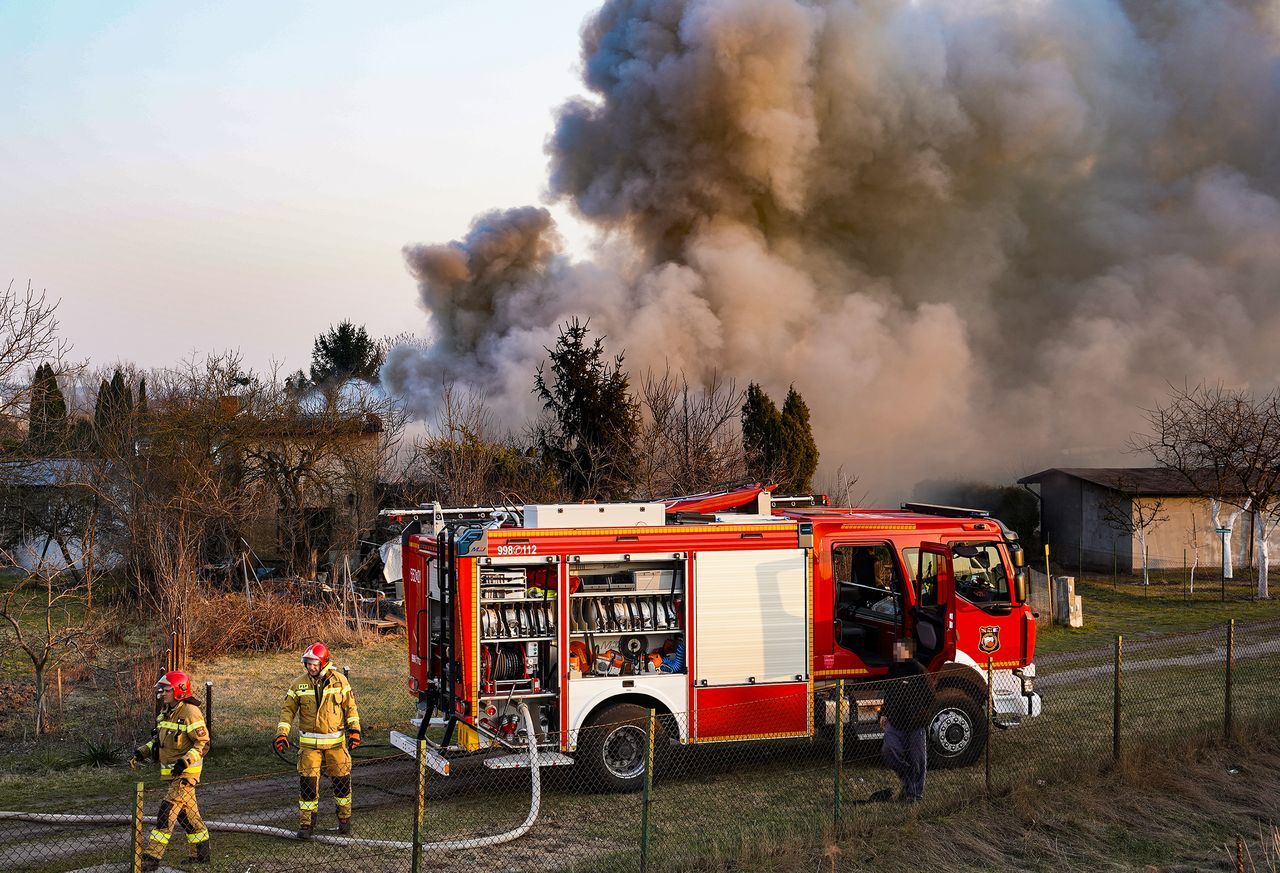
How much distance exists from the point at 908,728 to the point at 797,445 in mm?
22581

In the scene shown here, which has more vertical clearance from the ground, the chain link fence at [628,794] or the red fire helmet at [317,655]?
the red fire helmet at [317,655]

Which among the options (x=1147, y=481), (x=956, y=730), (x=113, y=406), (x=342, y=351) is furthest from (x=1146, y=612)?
(x=342, y=351)

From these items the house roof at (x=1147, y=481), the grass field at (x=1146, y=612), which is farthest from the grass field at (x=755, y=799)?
the house roof at (x=1147, y=481)

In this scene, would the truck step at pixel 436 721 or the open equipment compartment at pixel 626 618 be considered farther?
the truck step at pixel 436 721

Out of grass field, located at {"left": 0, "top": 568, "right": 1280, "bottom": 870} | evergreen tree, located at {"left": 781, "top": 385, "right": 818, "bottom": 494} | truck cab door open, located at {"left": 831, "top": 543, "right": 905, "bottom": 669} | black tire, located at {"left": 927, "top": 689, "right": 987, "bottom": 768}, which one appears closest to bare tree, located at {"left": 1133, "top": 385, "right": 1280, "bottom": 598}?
evergreen tree, located at {"left": 781, "top": 385, "right": 818, "bottom": 494}

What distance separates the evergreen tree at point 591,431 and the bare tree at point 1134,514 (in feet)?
50.0

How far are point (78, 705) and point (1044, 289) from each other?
48.2 m

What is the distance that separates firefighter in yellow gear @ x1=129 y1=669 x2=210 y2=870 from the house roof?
1089 inches

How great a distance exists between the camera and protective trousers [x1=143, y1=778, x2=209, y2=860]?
Answer: 800 centimetres

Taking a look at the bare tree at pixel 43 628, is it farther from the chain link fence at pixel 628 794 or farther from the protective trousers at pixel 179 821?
the protective trousers at pixel 179 821

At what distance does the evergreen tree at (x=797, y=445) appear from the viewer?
30453 mm

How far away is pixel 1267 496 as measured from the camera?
26859 mm

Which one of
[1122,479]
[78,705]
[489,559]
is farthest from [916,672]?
[1122,479]

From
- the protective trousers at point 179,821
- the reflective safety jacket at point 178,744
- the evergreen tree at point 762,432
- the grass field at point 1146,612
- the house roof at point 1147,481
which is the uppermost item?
the evergreen tree at point 762,432
